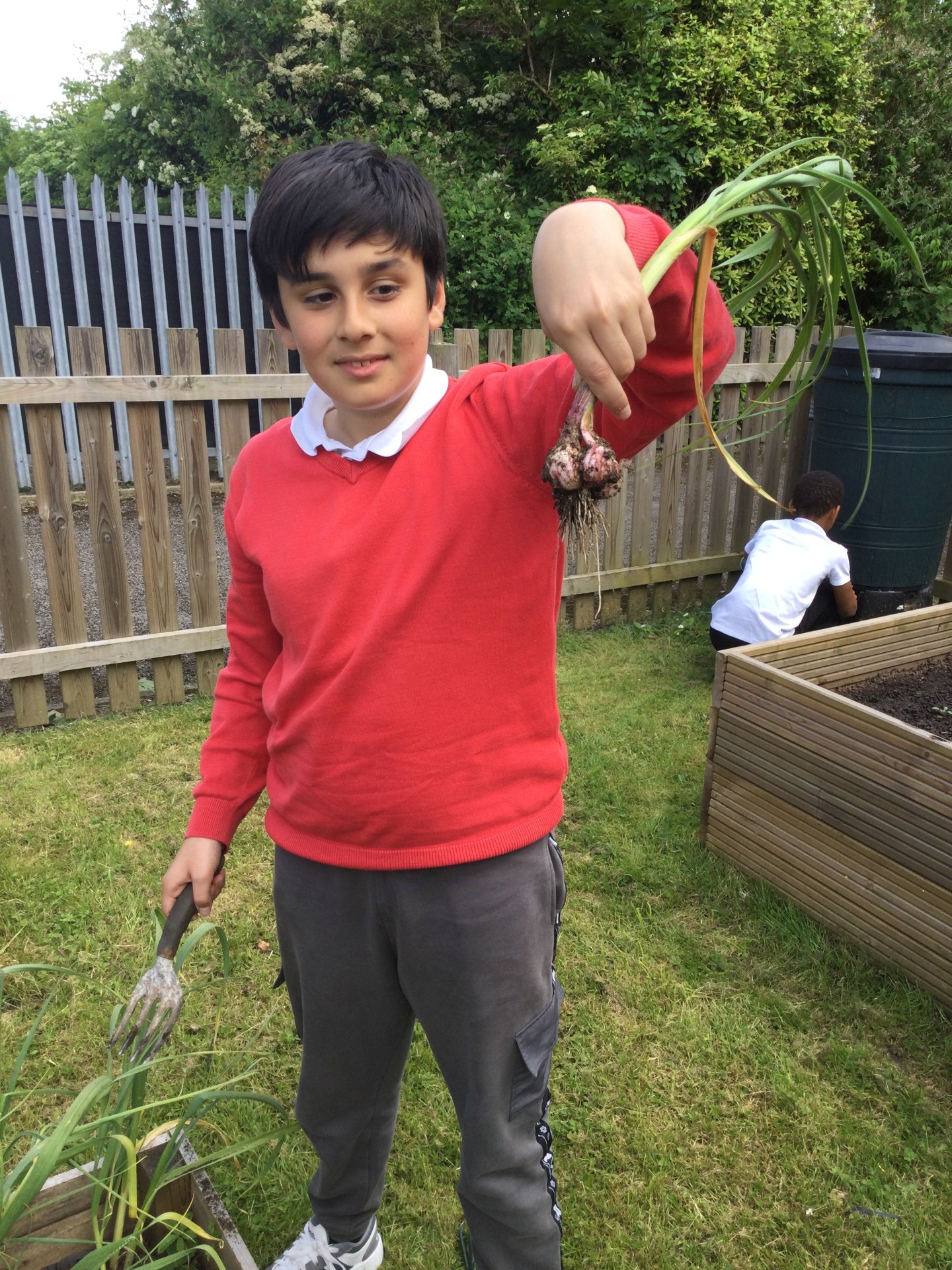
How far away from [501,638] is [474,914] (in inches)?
15.8

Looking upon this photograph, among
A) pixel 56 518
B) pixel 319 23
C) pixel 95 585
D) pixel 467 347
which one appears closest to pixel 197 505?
pixel 56 518

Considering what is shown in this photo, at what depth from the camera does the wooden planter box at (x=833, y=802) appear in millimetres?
2477

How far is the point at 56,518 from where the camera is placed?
407cm

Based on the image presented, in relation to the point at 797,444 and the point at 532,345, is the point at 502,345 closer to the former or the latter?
the point at 532,345

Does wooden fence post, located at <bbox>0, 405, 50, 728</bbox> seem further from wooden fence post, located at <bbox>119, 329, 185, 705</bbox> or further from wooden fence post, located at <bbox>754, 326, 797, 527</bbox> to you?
wooden fence post, located at <bbox>754, 326, 797, 527</bbox>

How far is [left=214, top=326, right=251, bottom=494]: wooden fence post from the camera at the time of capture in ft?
13.8

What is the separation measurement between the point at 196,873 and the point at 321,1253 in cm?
79

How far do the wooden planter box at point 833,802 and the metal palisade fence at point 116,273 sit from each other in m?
6.20

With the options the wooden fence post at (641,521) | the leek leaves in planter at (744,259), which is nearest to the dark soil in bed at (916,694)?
the leek leaves in planter at (744,259)

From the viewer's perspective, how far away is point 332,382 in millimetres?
1300

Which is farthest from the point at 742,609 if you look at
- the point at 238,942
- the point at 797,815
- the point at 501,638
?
the point at 501,638

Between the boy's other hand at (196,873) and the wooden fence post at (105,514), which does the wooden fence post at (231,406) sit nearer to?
the wooden fence post at (105,514)

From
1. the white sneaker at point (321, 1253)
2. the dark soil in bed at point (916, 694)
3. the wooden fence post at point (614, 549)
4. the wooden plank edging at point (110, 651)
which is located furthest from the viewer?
the wooden fence post at point (614, 549)

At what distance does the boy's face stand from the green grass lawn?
3.40 ft
